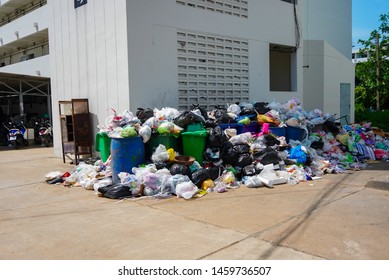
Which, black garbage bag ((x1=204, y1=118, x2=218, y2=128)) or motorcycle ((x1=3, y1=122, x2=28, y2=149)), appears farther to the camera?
motorcycle ((x1=3, y1=122, x2=28, y2=149))

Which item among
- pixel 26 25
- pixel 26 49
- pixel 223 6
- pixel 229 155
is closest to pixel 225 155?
pixel 229 155

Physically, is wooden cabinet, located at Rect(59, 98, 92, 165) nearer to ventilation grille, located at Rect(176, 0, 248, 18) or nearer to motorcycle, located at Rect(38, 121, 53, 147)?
ventilation grille, located at Rect(176, 0, 248, 18)

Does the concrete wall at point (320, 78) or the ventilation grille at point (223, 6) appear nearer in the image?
the ventilation grille at point (223, 6)

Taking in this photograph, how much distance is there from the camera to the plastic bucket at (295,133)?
29.5 ft

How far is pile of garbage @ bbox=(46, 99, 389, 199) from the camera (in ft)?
21.7

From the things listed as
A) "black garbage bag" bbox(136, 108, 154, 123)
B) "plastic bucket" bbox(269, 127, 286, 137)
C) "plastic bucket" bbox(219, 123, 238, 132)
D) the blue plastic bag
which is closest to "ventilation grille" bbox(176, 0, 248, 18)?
"black garbage bag" bbox(136, 108, 154, 123)

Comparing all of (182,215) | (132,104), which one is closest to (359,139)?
(132,104)

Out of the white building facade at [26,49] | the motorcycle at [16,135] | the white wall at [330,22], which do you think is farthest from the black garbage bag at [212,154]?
the white wall at [330,22]

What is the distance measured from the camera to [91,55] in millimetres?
9938

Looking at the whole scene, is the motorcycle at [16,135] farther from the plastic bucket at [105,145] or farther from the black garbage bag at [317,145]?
the black garbage bag at [317,145]

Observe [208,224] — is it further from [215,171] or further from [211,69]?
[211,69]

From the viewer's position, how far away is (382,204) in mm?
5590

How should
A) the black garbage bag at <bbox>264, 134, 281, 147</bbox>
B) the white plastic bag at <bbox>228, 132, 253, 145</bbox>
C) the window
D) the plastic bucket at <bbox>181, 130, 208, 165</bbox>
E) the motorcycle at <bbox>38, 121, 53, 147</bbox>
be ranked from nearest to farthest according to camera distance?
the plastic bucket at <bbox>181, 130, 208, 165</bbox>, the white plastic bag at <bbox>228, 132, 253, 145</bbox>, the black garbage bag at <bbox>264, 134, 281, 147</bbox>, the window, the motorcycle at <bbox>38, 121, 53, 147</bbox>

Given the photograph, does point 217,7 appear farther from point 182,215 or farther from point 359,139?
point 182,215
